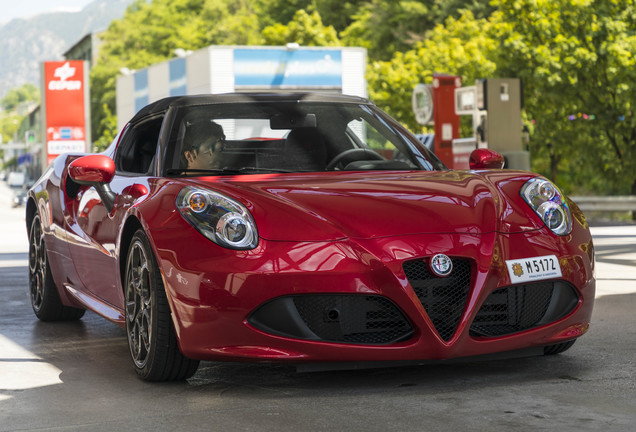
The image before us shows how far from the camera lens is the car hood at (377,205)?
4.40 metres

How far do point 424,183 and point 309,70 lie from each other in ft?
115

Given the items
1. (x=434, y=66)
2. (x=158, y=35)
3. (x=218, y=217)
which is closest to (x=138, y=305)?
(x=218, y=217)

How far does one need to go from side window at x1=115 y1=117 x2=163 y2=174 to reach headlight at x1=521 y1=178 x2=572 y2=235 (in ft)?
6.43

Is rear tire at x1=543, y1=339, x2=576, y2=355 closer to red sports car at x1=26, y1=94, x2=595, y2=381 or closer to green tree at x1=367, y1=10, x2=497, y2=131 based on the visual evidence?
red sports car at x1=26, y1=94, x2=595, y2=381

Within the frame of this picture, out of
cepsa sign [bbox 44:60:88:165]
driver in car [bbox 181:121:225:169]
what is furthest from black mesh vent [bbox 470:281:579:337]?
cepsa sign [bbox 44:60:88:165]

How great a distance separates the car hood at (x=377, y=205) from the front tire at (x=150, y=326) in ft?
1.54

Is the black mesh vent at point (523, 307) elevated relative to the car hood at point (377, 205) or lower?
lower

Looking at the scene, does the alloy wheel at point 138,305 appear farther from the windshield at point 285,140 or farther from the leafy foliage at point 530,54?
the leafy foliage at point 530,54

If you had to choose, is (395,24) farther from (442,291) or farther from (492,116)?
(442,291)

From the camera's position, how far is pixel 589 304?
193 inches

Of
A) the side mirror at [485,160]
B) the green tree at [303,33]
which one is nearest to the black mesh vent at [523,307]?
the side mirror at [485,160]

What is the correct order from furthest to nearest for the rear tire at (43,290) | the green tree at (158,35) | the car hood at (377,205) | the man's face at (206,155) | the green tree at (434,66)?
the green tree at (158,35), the green tree at (434,66), the rear tire at (43,290), the man's face at (206,155), the car hood at (377,205)

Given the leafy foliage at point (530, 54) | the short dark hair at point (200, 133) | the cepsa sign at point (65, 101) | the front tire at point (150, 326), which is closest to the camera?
the front tire at point (150, 326)

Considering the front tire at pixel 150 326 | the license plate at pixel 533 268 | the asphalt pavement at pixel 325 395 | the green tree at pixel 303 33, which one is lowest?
the asphalt pavement at pixel 325 395
